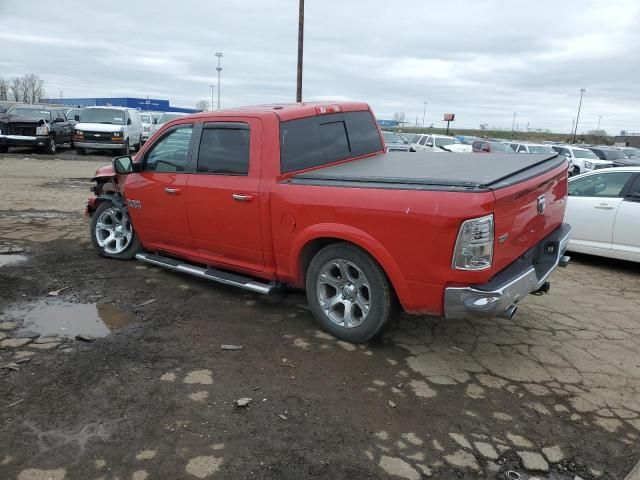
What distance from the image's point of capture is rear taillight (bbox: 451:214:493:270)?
10.8 feet

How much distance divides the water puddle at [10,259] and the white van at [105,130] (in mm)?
15172

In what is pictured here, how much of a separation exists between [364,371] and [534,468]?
4.27 ft

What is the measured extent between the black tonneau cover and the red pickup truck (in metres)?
0.02

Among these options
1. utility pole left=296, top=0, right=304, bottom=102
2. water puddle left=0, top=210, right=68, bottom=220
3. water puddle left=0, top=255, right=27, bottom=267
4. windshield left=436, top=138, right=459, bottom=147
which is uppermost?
utility pole left=296, top=0, right=304, bottom=102

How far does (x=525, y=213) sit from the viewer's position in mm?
3764

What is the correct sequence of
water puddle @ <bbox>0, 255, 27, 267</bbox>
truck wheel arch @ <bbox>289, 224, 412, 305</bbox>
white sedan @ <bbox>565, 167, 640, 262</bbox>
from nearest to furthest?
truck wheel arch @ <bbox>289, 224, 412, 305</bbox> → water puddle @ <bbox>0, 255, 27, 267</bbox> → white sedan @ <bbox>565, 167, 640, 262</bbox>

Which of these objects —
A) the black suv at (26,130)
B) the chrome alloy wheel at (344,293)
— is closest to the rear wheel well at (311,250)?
the chrome alloy wheel at (344,293)

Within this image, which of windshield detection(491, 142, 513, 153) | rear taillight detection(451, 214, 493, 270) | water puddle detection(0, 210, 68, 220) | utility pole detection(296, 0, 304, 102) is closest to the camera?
rear taillight detection(451, 214, 493, 270)

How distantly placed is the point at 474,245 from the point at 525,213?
68 centimetres

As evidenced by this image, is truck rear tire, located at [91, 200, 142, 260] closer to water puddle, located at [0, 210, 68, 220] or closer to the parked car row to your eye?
water puddle, located at [0, 210, 68, 220]

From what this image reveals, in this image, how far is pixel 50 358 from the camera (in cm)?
383

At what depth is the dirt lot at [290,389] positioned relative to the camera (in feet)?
9.19

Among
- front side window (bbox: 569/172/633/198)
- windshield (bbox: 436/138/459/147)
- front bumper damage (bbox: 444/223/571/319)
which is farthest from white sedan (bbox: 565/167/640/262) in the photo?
windshield (bbox: 436/138/459/147)

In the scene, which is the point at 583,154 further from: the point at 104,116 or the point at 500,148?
the point at 104,116
